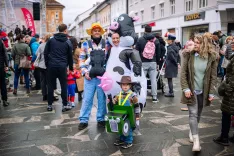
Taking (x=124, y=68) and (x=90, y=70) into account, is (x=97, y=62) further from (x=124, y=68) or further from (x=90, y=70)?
(x=124, y=68)

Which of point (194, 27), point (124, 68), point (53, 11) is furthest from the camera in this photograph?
point (53, 11)

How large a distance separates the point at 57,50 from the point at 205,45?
11.1 feet

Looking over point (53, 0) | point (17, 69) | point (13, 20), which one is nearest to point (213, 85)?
point (17, 69)

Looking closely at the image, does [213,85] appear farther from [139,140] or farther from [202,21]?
[202,21]

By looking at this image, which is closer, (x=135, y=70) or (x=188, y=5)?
(x=135, y=70)

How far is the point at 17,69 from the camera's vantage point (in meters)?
8.29

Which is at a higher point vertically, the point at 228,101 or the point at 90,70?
the point at 90,70

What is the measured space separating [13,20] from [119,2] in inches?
877

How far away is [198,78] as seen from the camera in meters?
3.83

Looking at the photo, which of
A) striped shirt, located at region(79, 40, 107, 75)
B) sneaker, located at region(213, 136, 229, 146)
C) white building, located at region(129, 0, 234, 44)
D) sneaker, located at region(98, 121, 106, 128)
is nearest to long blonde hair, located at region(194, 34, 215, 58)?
sneaker, located at region(213, 136, 229, 146)

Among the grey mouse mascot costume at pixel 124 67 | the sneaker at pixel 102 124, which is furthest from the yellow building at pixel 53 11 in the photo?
the grey mouse mascot costume at pixel 124 67

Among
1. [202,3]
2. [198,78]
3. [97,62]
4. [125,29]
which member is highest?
[202,3]

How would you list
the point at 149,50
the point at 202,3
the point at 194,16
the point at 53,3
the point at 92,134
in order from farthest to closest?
the point at 53,3 → the point at 194,16 → the point at 202,3 → the point at 149,50 → the point at 92,134

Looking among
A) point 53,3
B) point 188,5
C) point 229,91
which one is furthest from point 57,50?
point 53,3
